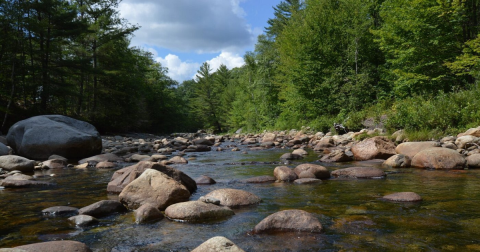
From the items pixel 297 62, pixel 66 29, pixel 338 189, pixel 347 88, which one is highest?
pixel 66 29

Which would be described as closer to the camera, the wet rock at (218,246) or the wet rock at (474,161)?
the wet rock at (218,246)

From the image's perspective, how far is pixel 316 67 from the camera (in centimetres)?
2325

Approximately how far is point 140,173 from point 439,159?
7.10 m

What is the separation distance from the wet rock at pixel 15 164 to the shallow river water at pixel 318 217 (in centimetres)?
321

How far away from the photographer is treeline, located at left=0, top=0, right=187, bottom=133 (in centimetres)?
1984

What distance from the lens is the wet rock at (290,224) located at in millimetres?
3750

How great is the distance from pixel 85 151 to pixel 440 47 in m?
17.2

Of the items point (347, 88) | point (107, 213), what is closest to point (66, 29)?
point (347, 88)

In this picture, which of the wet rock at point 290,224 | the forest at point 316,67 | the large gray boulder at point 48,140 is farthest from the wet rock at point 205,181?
the forest at point 316,67

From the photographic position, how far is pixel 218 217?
445cm

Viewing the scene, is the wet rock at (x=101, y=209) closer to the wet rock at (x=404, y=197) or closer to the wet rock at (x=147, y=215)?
the wet rock at (x=147, y=215)

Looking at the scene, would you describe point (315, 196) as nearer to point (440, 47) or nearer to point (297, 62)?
point (440, 47)

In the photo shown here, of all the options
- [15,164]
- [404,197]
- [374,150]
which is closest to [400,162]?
[374,150]

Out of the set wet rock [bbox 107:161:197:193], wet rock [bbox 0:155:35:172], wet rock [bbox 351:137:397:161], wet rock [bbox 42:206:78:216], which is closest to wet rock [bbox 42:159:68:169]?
wet rock [bbox 0:155:35:172]
